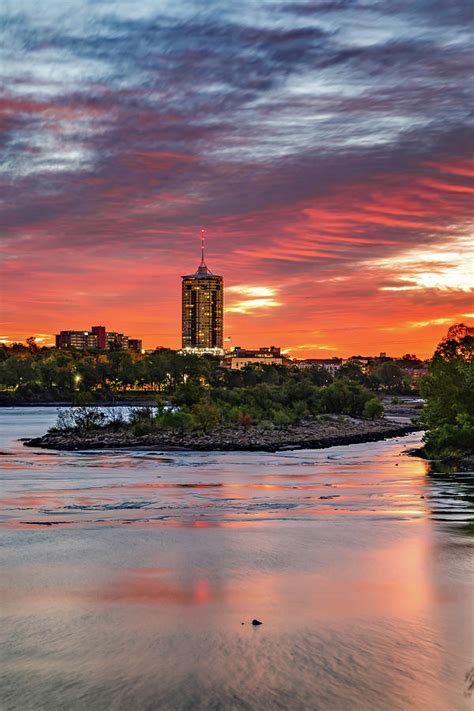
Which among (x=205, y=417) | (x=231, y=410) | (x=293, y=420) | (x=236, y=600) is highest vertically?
(x=231, y=410)


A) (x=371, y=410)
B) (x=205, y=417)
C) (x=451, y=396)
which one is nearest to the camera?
(x=451, y=396)

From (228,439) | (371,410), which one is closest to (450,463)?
(228,439)

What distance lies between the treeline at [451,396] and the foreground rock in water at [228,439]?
14.0m

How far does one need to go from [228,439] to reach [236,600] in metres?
55.6

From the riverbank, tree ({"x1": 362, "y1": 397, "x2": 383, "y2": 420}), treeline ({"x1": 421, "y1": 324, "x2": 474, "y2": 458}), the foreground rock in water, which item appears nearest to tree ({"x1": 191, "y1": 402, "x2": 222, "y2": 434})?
the foreground rock in water

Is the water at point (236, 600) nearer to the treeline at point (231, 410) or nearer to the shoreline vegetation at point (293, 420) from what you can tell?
the shoreline vegetation at point (293, 420)

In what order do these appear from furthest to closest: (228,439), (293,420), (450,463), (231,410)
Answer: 1. (293,420)
2. (231,410)
3. (228,439)
4. (450,463)

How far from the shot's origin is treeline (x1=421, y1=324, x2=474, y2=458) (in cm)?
5772

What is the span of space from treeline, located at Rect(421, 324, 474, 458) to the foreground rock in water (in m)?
14.0

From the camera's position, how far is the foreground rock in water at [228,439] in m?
70.5

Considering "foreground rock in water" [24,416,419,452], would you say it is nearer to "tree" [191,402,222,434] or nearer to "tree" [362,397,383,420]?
"tree" [191,402,222,434]

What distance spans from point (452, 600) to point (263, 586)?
4.98 m

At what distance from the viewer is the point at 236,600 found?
19.6 m

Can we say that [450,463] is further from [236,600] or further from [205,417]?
[236,600]
